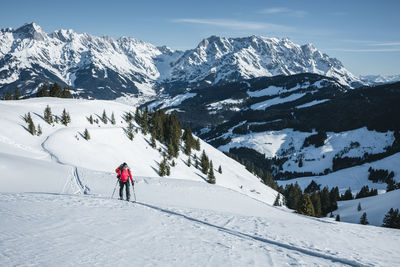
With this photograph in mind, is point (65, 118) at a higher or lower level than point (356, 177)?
higher

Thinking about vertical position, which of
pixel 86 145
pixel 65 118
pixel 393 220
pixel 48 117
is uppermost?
pixel 65 118

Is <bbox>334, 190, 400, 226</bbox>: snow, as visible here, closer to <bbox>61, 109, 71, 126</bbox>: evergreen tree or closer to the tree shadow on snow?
the tree shadow on snow

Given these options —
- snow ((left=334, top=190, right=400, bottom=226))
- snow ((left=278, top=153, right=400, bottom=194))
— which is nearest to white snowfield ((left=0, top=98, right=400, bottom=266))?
snow ((left=334, top=190, right=400, bottom=226))

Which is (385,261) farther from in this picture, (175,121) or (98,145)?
(175,121)

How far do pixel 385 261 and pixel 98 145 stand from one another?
6198 cm

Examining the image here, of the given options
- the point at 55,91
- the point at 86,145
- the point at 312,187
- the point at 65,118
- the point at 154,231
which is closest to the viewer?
the point at 154,231

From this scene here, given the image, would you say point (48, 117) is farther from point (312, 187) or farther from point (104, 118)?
point (312, 187)

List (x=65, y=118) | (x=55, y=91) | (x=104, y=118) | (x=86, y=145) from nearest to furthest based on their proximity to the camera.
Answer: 1. (x=86, y=145)
2. (x=65, y=118)
3. (x=104, y=118)
4. (x=55, y=91)

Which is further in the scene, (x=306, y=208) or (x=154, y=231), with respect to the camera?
(x=306, y=208)

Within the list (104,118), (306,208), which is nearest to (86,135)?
(104,118)

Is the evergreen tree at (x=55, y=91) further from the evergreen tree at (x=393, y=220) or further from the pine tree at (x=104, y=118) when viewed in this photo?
the evergreen tree at (x=393, y=220)

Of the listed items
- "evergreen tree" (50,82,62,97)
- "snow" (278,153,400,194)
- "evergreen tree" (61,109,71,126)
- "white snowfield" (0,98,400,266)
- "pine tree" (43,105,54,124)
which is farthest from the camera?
"snow" (278,153,400,194)

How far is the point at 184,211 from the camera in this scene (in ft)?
63.9

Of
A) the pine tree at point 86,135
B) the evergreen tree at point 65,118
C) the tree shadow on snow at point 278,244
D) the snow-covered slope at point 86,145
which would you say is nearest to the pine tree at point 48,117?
the snow-covered slope at point 86,145
